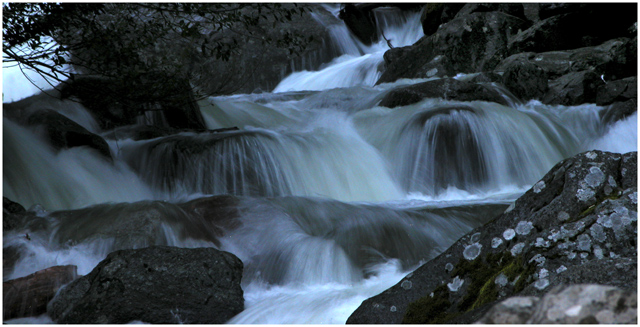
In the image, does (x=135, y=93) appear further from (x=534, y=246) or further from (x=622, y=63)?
(x=622, y=63)

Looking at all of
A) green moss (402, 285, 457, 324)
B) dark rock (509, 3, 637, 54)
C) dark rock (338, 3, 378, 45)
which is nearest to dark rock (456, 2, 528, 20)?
dark rock (509, 3, 637, 54)

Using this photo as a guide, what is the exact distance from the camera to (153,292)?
156 inches

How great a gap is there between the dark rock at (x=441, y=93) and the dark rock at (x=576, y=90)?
139cm

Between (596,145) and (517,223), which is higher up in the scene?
(517,223)

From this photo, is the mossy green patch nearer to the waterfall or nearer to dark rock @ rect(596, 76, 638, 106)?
dark rock @ rect(596, 76, 638, 106)

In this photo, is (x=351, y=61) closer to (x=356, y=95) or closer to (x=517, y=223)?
(x=356, y=95)

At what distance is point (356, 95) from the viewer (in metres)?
11.7

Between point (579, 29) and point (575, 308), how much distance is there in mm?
15290

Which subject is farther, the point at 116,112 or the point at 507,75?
the point at 507,75

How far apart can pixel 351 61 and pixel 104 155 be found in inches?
459

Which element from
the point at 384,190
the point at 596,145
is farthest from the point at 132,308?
the point at 596,145

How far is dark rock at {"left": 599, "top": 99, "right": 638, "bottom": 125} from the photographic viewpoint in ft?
31.3

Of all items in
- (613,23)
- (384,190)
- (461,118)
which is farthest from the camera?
(613,23)

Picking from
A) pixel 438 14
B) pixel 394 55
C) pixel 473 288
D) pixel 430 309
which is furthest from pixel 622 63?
pixel 430 309
